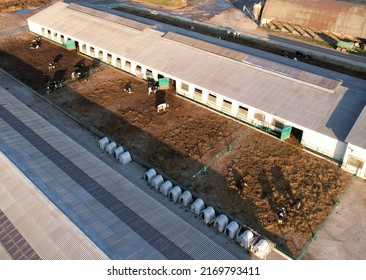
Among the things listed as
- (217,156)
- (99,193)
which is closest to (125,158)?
(99,193)

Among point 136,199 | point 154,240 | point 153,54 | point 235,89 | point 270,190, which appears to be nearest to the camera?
point 154,240

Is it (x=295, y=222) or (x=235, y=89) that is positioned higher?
(x=235, y=89)

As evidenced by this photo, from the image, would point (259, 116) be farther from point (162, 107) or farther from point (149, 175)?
point (149, 175)

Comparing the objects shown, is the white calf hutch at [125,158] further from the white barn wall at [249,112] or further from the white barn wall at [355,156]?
the white barn wall at [355,156]

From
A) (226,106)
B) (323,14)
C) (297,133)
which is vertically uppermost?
(323,14)

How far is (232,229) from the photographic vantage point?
3306 cm

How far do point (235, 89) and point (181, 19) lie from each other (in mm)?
47047

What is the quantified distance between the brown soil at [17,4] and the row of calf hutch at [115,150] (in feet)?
240

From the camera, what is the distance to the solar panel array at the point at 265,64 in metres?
48.2

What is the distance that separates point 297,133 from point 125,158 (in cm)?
2396

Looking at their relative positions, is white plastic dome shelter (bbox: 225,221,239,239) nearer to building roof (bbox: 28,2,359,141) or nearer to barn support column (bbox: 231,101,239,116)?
building roof (bbox: 28,2,359,141)

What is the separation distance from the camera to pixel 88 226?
29.5 m
